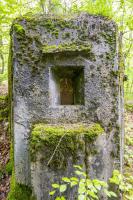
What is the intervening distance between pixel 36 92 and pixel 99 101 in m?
0.82

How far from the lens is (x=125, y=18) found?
6629mm

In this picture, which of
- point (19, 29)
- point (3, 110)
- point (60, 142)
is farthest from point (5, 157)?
point (19, 29)

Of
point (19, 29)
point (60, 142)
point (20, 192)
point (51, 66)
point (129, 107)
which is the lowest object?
point (20, 192)

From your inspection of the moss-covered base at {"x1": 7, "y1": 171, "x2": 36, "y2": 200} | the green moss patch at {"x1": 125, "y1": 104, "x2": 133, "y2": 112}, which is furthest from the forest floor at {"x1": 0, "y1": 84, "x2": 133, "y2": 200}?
the green moss patch at {"x1": 125, "y1": 104, "x2": 133, "y2": 112}

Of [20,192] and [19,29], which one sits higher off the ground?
[19,29]

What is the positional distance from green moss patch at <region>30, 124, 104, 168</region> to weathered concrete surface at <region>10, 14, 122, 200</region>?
31 centimetres

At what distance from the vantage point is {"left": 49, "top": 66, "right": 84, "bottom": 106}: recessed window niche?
2816 millimetres

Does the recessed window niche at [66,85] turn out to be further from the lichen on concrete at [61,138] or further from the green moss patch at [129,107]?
the green moss patch at [129,107]

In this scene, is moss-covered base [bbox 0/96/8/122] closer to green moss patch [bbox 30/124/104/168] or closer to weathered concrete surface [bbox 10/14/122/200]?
weathered concrete surface [bbox 10/14/122/200]

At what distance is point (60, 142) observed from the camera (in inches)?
95.3

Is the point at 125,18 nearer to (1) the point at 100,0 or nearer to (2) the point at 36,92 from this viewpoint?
(1) the point at 100,0

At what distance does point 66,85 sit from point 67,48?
65 centimetres

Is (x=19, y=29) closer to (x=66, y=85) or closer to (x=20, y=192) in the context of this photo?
(x=66, y=85)

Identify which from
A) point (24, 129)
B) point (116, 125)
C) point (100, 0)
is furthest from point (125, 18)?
Answer: point (24, 129)
